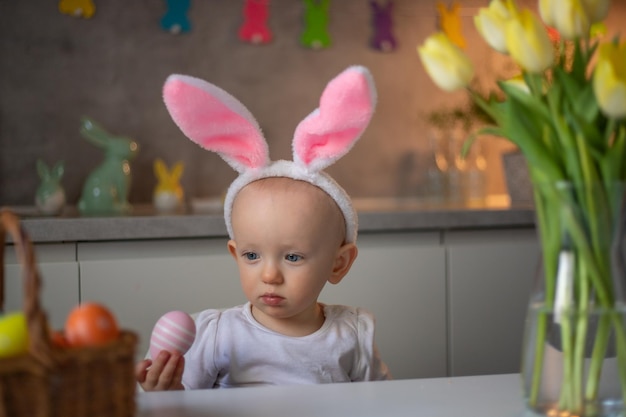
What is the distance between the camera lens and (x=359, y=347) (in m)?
1.32

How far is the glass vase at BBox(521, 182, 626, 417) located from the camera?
69cm

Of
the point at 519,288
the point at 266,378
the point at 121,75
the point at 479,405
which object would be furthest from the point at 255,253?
the point at 121,75

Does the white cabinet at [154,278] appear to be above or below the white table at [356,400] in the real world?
below

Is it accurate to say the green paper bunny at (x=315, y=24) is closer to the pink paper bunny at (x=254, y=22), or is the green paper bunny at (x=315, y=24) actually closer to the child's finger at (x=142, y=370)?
the pink paper bunny at (x=254, y=22)

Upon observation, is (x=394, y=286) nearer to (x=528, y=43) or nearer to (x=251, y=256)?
(x=251, y=256)

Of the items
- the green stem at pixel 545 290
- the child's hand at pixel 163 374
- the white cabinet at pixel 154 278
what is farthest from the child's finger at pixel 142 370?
the white cabinet at pixel 154 278

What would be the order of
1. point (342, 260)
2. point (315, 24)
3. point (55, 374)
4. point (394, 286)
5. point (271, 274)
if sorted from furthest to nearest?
point (315, 24) < point (394, 286) < point (342, 260) < point (271, 274) < point (55, 374)

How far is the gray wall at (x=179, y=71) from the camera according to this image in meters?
2.58

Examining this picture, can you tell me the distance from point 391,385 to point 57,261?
1.29m

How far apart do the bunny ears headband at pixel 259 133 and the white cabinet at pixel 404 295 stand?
862 millimetres

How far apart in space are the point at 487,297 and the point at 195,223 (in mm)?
833

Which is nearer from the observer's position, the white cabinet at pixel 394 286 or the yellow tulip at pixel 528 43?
the yellow tulip at pixel 528 43

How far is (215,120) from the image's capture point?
1.13 m

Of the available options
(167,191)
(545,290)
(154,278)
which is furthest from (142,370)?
(167,191)
